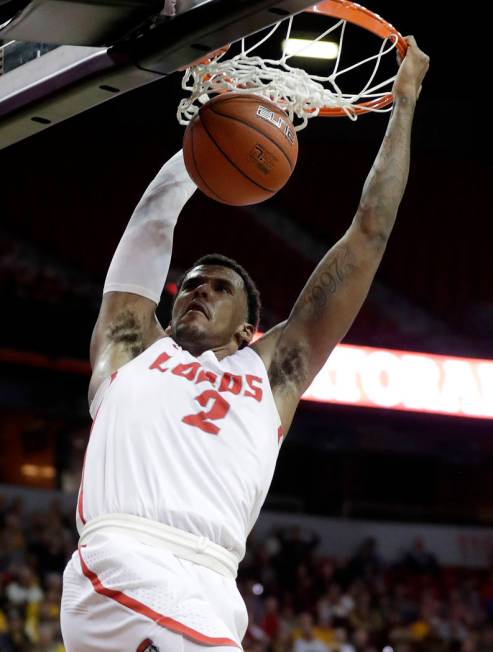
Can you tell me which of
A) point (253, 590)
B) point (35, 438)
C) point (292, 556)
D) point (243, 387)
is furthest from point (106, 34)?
point (35, 438)

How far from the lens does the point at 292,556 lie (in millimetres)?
12297

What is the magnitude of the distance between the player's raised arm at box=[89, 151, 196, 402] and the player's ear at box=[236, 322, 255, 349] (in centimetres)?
26

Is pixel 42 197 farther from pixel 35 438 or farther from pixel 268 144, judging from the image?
pixel 268 144

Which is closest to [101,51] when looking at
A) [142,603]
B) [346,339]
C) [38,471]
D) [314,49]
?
[142,603]

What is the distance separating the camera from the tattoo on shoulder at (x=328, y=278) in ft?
11.0

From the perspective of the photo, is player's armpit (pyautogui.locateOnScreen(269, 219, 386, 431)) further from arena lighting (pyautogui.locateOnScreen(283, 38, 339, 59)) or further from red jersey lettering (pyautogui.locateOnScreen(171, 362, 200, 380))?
arena lighting (pyautogui.locateOnScreen(283, 38, 339, 59))

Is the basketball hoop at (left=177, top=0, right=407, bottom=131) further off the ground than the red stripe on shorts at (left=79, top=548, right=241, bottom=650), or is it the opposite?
the basketball hoop at (left=177, top=0, right=407, bottom=131)

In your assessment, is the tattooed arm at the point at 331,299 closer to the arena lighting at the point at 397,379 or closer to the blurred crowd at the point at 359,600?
the blurred crowd at the point at 359,600

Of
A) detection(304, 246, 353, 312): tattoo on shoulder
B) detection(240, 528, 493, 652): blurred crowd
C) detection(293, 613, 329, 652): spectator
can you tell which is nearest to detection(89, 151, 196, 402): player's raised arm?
detection(304, 246, 353, 312): tattoo on shoulder

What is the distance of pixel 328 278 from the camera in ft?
11.0

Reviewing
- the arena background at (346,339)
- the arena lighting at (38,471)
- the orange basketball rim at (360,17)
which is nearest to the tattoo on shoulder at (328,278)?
the orange basketball rim at (360,17)

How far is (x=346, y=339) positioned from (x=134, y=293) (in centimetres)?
1022

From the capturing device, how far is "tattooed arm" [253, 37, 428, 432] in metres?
3.33

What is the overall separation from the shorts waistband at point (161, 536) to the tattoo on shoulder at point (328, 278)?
855 millimetres
